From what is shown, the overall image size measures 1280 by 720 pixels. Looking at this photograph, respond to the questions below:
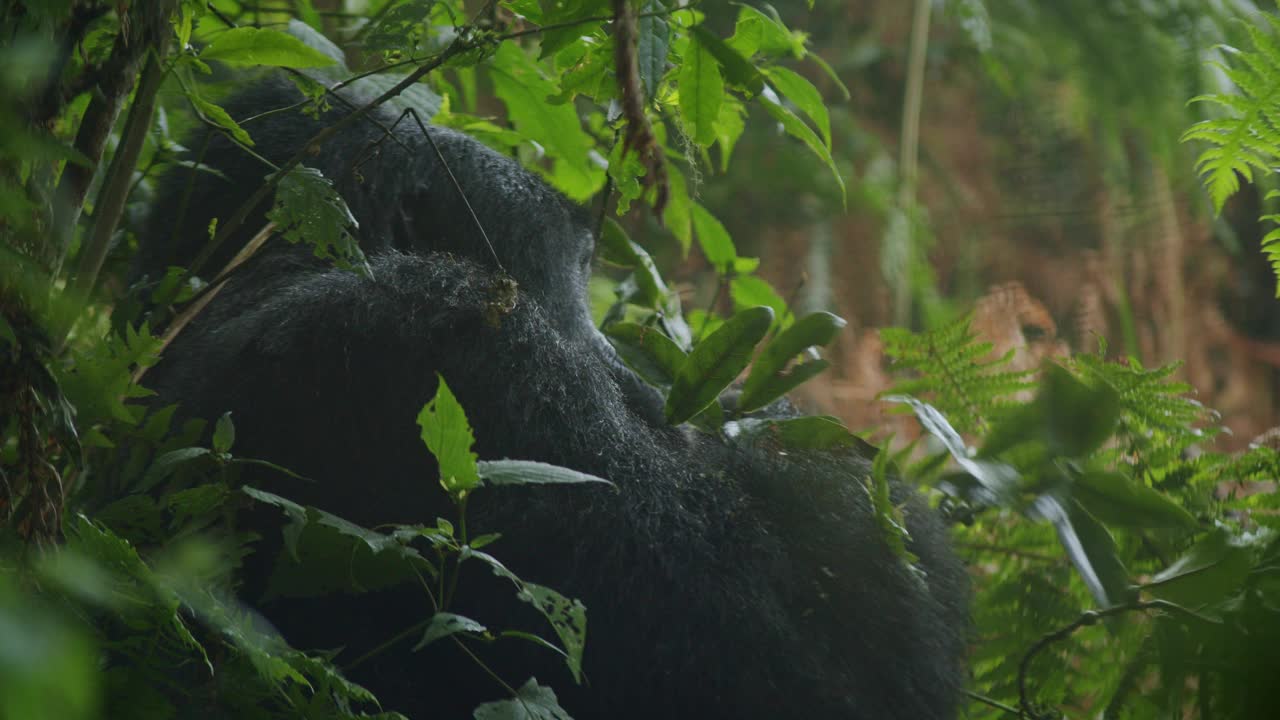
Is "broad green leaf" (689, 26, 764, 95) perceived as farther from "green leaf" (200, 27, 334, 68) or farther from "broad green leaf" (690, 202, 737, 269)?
"broad green leaf" (690, 202, 737, 269)

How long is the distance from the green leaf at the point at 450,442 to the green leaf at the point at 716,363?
16 cm

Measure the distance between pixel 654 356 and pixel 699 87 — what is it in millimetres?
184

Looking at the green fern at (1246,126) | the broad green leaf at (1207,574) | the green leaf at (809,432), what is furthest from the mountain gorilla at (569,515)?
the green fern at (1246,126)

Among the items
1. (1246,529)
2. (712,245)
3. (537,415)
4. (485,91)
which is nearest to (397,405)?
(537,415)

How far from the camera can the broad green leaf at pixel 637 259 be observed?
0.74 m

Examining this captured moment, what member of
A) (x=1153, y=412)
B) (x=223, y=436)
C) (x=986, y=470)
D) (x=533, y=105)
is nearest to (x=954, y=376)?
(x=1153, y=412)

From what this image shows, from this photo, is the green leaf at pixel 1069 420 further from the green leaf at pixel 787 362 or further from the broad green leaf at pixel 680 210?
the broad green leaf at pixel 680 210

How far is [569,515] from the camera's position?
1.73 feet

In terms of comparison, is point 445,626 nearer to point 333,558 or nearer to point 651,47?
point 333,558

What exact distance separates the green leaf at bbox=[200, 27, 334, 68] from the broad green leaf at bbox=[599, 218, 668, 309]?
0.29m

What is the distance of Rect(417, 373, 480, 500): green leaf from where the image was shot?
40cm

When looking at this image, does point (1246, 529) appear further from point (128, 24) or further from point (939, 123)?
point (939, 123)

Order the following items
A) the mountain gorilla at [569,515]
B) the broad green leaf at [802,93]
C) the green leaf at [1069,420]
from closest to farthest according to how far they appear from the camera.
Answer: the green leaf at [1069,420] → the mountain gorilla at [569,515] → the broad green leaf at [802,93]

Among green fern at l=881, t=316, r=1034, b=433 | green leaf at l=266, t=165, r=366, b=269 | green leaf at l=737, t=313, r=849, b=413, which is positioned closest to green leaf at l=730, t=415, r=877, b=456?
green leaf at l=737, t=313, r=849, b=413
